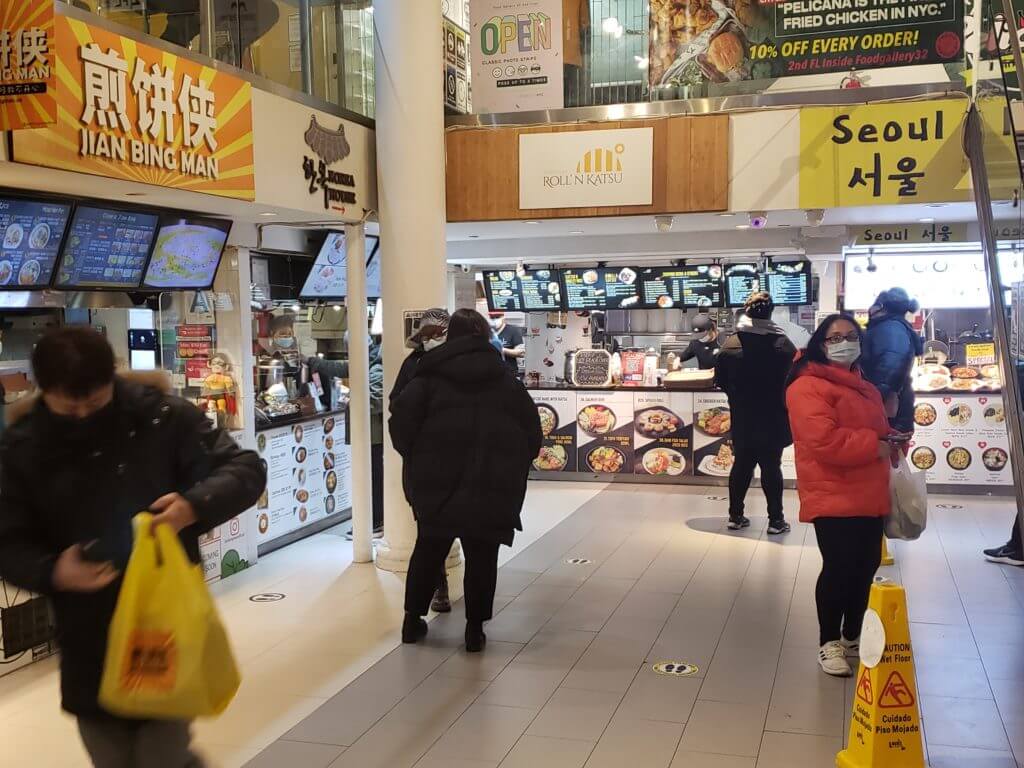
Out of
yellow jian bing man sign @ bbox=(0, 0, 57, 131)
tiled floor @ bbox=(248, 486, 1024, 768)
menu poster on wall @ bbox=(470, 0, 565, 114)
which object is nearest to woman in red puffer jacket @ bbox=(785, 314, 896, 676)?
tiled floor @ bbox=(248, 486, 1024, 768)

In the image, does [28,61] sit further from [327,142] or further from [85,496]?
[327,142]

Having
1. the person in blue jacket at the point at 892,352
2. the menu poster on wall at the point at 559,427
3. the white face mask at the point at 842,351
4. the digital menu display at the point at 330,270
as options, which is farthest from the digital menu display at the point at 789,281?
the white face mask at the point at 842,351

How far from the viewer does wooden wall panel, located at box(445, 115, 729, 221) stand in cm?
656

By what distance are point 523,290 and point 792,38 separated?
4286mm

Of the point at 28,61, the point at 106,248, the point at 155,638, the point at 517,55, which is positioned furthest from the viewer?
the point at 517,55

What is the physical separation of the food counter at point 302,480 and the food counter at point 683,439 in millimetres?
2473

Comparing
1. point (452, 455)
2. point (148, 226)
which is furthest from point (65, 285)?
point (452, 455)

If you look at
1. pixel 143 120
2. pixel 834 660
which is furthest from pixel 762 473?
pixel 143 120

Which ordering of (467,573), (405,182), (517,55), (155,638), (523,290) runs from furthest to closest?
(523,290) → (517,55) → (405,182) → (467,573) → (155,638)

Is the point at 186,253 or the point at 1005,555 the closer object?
the point at 186,253

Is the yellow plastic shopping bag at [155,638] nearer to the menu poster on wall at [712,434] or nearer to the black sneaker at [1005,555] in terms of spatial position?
the black sneaker at [1005,555]

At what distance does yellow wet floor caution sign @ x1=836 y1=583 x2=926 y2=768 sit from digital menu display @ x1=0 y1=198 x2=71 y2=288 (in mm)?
4436

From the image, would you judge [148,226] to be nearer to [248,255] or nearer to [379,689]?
[248,255]

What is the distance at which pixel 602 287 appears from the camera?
393 inches
